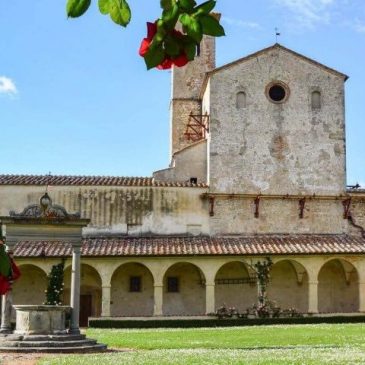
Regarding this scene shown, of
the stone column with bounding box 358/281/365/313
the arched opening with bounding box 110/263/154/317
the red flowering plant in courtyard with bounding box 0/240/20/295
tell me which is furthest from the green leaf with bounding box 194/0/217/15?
the arched opening with bounding box 110/263/154/317

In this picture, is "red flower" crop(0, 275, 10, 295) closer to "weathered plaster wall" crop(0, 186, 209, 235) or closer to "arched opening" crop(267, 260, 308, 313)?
"arched opening" crop(267, 260, 308, 313)

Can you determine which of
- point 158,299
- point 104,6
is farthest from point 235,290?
point 104,6

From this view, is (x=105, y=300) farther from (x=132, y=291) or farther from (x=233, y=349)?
(x=233, y=349)

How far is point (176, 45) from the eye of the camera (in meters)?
1.96

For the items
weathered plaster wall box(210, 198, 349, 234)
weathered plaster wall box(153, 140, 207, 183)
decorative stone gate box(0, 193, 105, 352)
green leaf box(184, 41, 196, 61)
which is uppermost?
weathered plaster wall box(153, 140, 207, 183)

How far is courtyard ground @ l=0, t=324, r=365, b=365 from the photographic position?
1356cm

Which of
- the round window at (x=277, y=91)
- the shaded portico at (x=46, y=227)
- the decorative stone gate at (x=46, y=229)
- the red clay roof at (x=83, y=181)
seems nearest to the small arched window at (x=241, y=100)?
the round window at (x=277, y=91)

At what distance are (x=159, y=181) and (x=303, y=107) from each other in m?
8.17

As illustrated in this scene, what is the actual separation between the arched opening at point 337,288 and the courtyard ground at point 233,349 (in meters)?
10.8

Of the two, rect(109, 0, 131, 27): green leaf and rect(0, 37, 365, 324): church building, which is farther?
rect(0, 37, 365, 324): church building

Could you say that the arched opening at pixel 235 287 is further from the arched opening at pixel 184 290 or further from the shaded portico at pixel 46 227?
the shaded portico at pixel 46 227

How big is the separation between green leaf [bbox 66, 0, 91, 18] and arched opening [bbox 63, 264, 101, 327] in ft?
107

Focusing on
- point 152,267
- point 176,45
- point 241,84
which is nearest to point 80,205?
point 152,267

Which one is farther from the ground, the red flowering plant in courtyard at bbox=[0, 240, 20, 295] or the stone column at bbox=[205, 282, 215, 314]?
the red flowering plant in courtyard at bbox=[0, 240, 20, 295]
